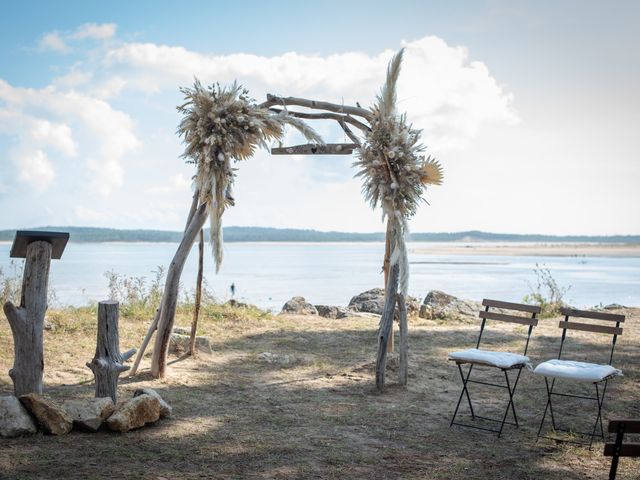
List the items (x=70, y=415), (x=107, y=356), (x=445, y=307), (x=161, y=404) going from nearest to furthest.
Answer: (x=70, y=415) < (x=161, y=404) < (x=107, y=356) < (x=445, y=307)

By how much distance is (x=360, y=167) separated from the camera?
7.42 metres

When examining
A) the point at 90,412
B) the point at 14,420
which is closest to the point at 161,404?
the point at 90,412

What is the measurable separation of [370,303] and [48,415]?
9291 millimetres

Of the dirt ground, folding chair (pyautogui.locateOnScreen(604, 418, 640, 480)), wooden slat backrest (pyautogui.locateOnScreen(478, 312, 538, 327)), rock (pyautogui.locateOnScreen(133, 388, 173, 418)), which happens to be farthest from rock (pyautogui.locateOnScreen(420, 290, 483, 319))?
folding chair (pyautogui.locateOnScreen(604, 418, 640, 480))

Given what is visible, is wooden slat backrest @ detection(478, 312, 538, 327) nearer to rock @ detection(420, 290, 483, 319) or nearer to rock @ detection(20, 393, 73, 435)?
rock @ detection(20, 393, 73, 435)

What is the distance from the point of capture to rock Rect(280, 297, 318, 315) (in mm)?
12766

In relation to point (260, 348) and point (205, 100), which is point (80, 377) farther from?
point (205, 100)

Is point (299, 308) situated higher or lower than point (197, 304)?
lower

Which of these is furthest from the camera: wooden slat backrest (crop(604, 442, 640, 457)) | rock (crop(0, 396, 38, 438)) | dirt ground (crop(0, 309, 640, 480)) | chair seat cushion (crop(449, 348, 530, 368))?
chair seat cushion (crop(449, 348, 530, 368))

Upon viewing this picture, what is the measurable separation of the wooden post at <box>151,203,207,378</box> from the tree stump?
1483 mm

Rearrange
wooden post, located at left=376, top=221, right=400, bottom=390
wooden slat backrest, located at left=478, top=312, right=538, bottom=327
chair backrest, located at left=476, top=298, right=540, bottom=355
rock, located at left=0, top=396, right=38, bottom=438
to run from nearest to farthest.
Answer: rock, located at left=0, top=396, right=38, bottom=438
chair backrest, located at left=476, top=298, right=540, bottom=355
wooden slat backrest, located at left=478, top=312, right=538, bottom=327
wooden post, located at left=376, top=221, right=400, bottom=390

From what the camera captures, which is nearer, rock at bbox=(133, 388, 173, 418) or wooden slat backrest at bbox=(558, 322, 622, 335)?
rock at bbox=(133, 388, 173, 418)

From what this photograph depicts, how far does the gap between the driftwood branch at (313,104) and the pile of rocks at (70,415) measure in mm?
4041

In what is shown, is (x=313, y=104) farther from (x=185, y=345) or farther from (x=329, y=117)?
(x=185, y=345)
